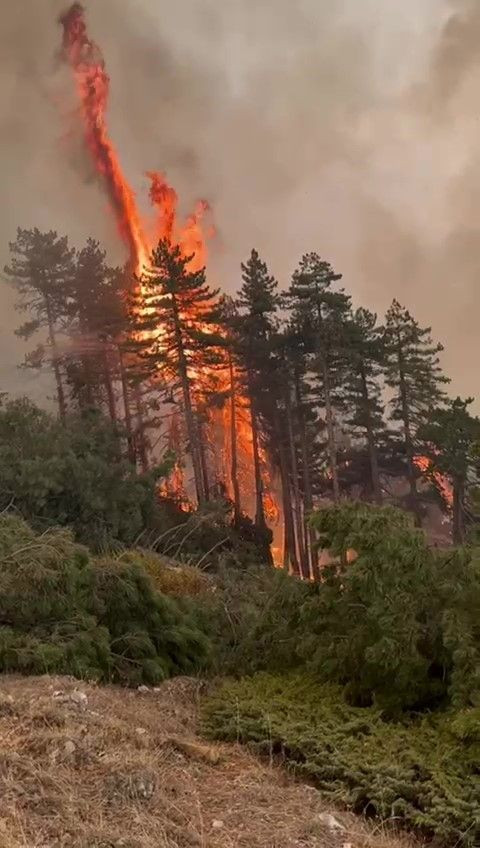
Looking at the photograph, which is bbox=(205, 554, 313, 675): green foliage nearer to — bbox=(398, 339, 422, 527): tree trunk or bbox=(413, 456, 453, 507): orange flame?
bbox=(413, 456, 453, 507): orange flame

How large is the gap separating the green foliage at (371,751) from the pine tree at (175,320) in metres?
19.9

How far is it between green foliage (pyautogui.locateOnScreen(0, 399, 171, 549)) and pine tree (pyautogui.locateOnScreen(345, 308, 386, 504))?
1102cm

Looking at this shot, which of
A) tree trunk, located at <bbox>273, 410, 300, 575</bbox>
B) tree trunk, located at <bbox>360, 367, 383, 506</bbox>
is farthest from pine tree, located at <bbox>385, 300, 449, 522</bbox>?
tree trunk, located at <bbox>273, 410, 300, 575</bbox>

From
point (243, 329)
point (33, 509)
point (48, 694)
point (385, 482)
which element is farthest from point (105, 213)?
point (48, 694)

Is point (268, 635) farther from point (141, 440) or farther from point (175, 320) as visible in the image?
point (141, 440)

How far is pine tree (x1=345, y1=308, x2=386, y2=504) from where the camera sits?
26656mm

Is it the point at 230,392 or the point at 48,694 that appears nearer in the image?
the point at 48,694

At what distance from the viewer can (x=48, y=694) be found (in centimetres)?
512

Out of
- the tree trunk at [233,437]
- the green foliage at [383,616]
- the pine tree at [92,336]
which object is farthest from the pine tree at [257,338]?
the green foliage at [383,616]

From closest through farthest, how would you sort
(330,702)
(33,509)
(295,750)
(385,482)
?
(295,750)
(330,702)
(33,509)
(385,482)

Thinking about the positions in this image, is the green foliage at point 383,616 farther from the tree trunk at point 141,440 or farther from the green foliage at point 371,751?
the tree trunk at point 141,440

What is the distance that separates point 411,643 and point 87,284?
27.8 m

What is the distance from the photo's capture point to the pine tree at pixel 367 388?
26656 mm

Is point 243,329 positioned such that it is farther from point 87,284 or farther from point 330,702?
point 330,702
